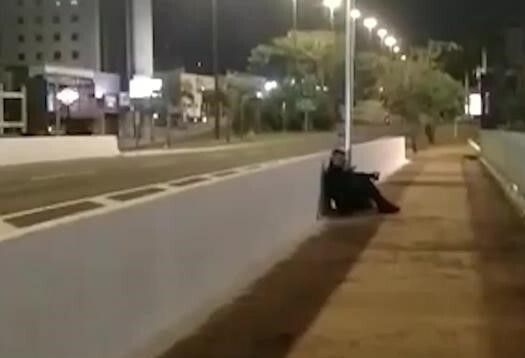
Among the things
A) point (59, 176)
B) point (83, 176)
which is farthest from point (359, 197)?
point (59, 176)

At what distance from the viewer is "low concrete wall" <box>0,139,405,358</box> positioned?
27.3 feet

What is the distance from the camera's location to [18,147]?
46.0 m

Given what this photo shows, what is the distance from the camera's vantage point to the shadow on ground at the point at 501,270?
12070mm

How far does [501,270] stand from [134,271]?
7.72 m

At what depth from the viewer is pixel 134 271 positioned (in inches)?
436

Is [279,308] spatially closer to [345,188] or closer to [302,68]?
[345,188]

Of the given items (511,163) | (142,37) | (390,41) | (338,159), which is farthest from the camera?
(142,37)

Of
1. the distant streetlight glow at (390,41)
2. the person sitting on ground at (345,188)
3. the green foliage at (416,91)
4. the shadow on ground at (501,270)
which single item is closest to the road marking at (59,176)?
the person sitting on ground at (345,188)

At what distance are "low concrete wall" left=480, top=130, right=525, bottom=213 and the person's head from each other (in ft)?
12.7

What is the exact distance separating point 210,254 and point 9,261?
6528 mm

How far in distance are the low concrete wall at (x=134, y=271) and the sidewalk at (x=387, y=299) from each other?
0.34m

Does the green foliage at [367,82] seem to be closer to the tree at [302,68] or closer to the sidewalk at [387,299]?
the tree at [302,68]

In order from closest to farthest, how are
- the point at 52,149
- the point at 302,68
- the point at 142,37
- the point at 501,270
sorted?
the point at 501,270
the point at 52,149
the point at 142,37
the point at 302,68

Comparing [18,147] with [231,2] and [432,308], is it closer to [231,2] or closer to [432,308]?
[432,308]
